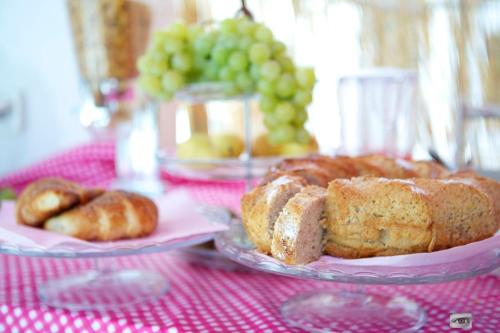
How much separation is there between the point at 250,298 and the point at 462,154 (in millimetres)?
1639

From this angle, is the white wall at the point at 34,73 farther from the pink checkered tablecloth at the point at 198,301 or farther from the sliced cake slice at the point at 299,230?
the sliced cake slice at the point at 299,230

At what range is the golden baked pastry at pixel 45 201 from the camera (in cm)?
86

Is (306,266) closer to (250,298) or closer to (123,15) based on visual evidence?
(250,298)

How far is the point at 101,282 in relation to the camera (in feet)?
2.87

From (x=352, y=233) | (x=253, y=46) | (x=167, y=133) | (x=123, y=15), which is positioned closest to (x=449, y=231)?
(x=352, y=233)

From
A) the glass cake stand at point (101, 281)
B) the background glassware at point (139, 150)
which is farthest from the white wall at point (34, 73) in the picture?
the glass cake stand at point (101, 281)

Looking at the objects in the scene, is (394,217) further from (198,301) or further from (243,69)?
(243,69)

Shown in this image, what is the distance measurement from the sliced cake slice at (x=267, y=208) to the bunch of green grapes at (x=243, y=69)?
0.42 metres

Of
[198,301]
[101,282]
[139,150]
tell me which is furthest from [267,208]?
[139,150]

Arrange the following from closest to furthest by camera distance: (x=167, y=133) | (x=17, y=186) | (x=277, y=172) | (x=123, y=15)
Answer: (x=277, y=172) → (x=17, y=186) → (x=123, y=15) → (x=167, y=133)

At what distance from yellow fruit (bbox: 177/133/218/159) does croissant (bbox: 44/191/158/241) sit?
59 centimetres

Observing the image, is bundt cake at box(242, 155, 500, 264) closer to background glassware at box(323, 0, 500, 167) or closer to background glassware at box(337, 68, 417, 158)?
background glassware at box(337, 68, 417, 158)

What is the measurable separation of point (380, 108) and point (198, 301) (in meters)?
1.29

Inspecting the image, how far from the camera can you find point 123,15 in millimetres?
1964
